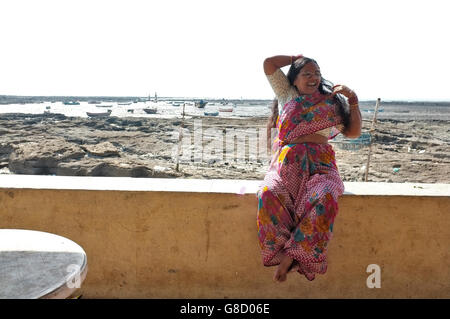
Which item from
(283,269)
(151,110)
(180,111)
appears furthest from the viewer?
(180,111)

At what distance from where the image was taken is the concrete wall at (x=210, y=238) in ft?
6.48

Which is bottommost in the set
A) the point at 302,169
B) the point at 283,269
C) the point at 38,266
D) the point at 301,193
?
the point at 283,269

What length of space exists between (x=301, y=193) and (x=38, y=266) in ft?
3.95

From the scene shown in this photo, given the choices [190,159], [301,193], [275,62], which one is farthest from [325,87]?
[190,159]

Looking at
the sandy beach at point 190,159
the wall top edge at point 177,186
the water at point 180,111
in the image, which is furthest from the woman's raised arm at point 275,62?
the water at point 180,111

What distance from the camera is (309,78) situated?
2.07 m

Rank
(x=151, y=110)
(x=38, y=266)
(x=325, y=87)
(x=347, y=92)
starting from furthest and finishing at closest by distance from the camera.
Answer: (x=151, y=110) < (x=325, y=87) < (x=347, y=92) < (x=38, y=266)

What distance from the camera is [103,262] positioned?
2.03m

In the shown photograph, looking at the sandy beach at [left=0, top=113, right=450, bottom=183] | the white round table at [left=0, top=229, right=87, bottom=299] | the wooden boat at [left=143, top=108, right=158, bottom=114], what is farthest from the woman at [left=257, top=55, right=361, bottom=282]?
the wooden boat at [left=143, top=108, right=158, bottom=114]

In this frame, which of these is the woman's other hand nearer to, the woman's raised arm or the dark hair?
the dark hair

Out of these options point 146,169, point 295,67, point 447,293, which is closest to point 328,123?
point 295,67

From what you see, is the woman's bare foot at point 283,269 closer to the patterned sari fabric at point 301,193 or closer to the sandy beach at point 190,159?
the patterned sari fabric at point 301,193

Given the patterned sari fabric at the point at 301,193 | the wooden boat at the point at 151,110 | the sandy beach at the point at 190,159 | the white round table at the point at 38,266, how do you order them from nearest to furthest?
the white round table at the point at 38,266, the patterned sari fabric at the point at 301,193, the sandy beach at the point at 190,159, the wooden boat at the point at 151,110

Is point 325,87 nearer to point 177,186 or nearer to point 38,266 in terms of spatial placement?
point 177,186
